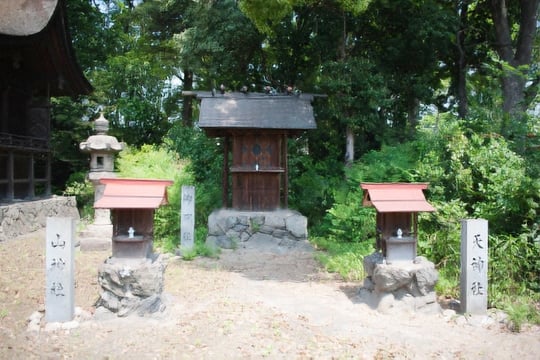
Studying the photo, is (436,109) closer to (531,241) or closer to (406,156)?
(406,156)

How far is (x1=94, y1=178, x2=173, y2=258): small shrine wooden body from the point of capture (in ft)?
19.9

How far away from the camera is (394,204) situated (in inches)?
255

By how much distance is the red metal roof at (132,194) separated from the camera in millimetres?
6012

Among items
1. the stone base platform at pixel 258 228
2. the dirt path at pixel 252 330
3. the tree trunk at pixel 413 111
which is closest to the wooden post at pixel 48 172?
the stone base platform at pixel 258 228

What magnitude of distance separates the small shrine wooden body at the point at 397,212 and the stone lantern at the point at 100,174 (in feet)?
23.9

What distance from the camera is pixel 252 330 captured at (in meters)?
5.39

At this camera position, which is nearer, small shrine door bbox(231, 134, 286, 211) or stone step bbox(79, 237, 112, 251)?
stone step bbox(79, 237, 112, 251)

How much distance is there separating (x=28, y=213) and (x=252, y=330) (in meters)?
10.6

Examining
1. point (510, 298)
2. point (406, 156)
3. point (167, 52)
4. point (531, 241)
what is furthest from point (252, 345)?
point (167, 52)

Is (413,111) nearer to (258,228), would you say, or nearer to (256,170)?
(256,170)

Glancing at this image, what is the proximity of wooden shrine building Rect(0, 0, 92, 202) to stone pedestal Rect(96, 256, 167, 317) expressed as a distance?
8347 mm

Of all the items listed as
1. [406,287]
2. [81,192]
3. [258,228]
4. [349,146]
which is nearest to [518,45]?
[349,146]

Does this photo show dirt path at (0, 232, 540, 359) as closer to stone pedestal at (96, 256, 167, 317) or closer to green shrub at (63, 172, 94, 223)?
stone pedestal at (96, 256, 167, 317)

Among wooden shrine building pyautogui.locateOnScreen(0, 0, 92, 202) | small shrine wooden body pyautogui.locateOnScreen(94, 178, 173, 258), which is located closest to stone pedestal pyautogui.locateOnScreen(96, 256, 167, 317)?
small shrine wooden body pyautogui.locateOnScreen(94, 178, 173, 258)
